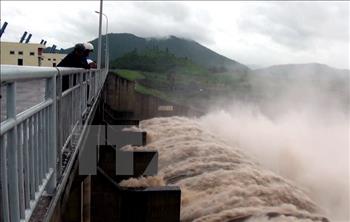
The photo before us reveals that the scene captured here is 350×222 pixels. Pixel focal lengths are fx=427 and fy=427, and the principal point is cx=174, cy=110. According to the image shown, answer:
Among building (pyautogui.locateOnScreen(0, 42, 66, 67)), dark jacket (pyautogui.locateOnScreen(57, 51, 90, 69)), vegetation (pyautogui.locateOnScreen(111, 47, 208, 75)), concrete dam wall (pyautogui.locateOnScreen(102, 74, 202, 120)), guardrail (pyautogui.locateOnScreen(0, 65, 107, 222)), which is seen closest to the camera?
guardrail (pyautogui.locateOnScreen(0, 65, 107, 222))

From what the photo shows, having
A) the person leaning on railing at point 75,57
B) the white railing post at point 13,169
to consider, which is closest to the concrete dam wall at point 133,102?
the person leaning on railing at point 75,57

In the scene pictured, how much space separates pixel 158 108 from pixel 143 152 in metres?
Answer: 15.4

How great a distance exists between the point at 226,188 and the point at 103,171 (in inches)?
114

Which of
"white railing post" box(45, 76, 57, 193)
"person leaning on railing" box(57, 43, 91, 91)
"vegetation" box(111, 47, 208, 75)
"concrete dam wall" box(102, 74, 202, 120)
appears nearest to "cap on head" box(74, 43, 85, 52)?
"person leaning on railing" box(57, 43, 91, 91)

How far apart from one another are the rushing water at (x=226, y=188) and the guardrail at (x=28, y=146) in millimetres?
5514

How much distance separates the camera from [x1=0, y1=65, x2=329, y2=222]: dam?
2.47m

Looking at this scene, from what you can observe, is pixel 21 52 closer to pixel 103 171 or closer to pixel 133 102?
→ pixel 133 102

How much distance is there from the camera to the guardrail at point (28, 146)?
7.09ft

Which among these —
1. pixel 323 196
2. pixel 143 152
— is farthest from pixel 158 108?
pixel 323 196

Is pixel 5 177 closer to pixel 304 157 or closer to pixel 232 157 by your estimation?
pixel 232 157

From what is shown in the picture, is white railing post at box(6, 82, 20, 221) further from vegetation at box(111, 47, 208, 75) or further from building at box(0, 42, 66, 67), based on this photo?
vegetation at box(111, 47, 208, 75)

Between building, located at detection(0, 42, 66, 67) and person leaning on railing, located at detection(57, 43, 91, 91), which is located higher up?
building, located at detection(0, 42, 66, 67)

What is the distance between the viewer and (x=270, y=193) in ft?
32.1

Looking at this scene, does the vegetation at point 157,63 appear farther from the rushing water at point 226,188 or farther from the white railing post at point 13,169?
the white railing post at point 13,169
